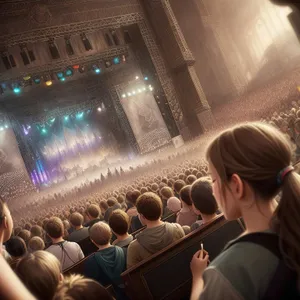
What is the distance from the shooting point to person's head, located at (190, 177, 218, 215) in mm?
3008

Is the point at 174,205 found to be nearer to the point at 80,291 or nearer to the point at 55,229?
the point at 55,229

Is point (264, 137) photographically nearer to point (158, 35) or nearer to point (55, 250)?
point (55, 250)

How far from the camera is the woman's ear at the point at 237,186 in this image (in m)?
1.34

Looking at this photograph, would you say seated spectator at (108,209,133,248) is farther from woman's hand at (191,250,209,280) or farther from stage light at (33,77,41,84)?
stage light at (33,77,41,84)

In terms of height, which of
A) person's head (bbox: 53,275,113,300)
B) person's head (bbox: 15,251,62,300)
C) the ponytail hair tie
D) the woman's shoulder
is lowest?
the woman's shoulder

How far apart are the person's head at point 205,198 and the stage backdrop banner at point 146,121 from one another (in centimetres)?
1545

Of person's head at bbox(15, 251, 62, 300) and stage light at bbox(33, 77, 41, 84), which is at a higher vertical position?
stage light at bbox(33, 77, 41, 84)

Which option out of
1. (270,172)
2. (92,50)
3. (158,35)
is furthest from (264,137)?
(158,35)

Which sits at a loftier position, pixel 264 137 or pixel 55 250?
pixel 264 137

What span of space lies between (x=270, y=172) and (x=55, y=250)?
3585mm

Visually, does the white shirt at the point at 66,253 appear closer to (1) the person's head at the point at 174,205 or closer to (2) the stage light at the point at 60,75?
(1) the person's head at the point at 174,205

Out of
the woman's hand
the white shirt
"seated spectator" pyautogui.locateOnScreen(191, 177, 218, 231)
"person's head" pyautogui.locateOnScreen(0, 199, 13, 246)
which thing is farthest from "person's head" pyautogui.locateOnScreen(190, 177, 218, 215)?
the white shirt

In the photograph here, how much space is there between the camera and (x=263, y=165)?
1.29 meters

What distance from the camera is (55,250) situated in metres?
4.15
